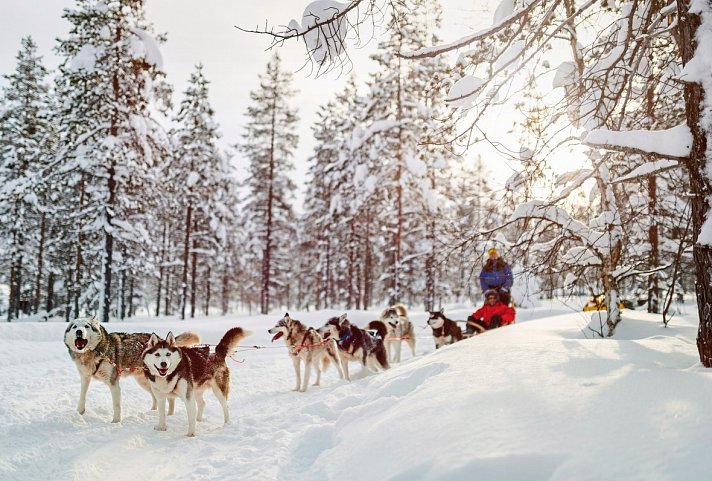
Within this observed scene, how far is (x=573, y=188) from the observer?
5609mm

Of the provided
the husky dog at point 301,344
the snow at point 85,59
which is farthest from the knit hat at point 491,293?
the snow at point 85,59

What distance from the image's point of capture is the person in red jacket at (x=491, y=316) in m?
9.87

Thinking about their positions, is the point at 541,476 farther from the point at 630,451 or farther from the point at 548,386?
the point at 548,386

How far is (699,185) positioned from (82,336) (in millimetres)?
6803

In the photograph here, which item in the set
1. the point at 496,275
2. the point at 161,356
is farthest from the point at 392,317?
the point at 161,356

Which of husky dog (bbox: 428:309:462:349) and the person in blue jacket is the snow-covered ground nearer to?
the person in blue jacket

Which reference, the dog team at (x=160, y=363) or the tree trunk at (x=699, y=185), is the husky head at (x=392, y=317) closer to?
the dog team at (x=160, y=363)

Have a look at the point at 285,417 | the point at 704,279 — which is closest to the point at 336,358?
the point at 285,417

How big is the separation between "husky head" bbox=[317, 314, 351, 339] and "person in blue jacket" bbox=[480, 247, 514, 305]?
3.43 m

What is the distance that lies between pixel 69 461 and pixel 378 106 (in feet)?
64.4

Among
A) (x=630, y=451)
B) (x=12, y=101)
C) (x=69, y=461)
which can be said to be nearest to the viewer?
(x=630, y=451)

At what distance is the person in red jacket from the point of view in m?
9.87

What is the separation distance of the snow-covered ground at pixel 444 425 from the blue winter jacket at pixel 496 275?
2757mm

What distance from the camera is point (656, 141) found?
397 cm
